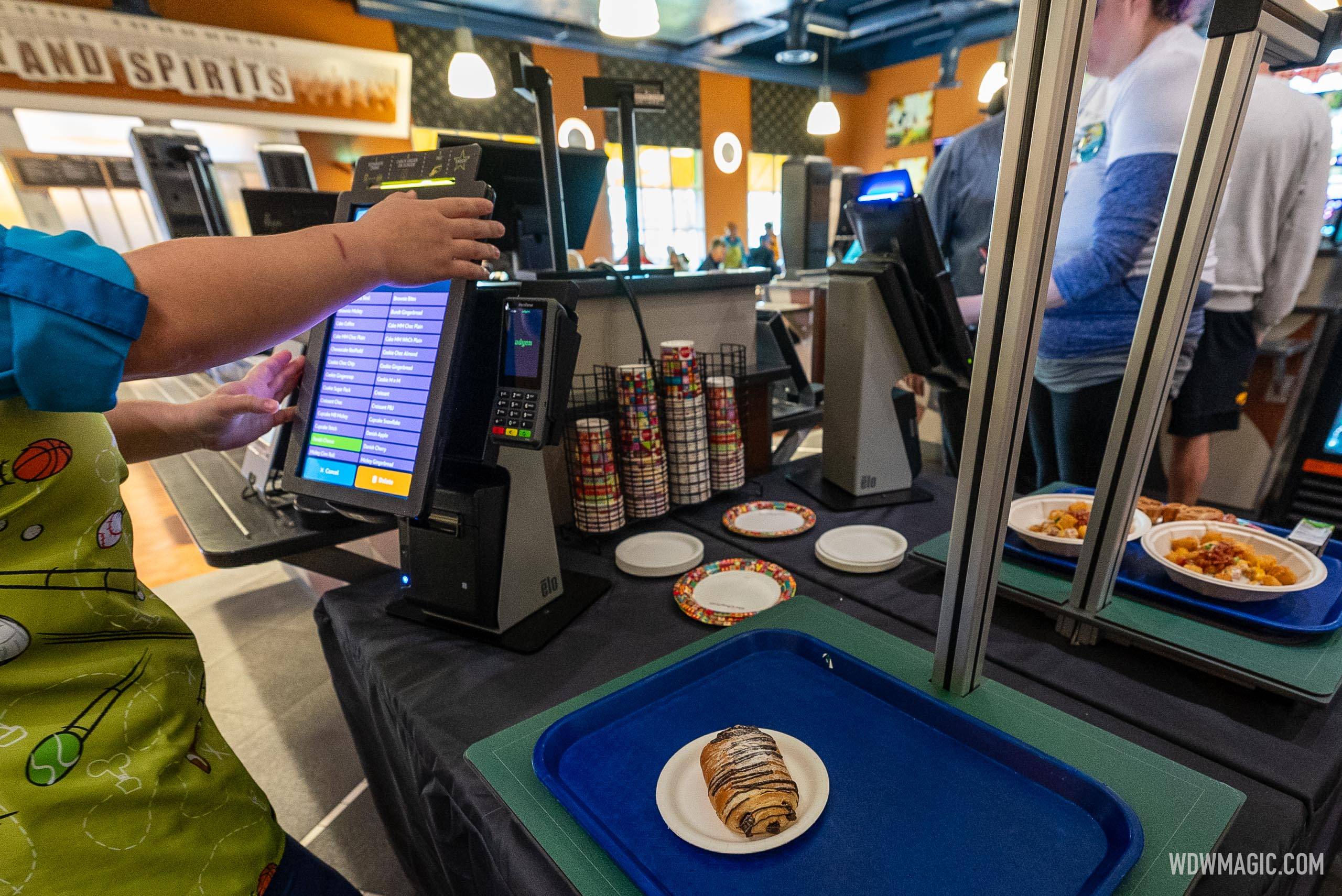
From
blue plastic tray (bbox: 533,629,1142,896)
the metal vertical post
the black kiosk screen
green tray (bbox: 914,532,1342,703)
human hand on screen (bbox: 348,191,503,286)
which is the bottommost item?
blue plastic tray (bbox: 533,629,1142,896)

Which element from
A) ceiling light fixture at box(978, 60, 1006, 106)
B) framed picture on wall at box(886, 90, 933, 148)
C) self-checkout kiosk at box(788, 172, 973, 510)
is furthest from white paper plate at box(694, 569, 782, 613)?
framed picture on wall at box(886, 90, 933, 148)

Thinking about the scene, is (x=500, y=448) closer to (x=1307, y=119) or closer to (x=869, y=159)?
(x=1307, y=119)

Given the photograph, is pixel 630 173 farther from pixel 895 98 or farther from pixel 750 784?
pixel 895 98

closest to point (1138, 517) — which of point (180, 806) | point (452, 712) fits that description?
point (452, 712)

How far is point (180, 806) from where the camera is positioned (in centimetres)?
58

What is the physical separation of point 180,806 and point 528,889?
1.10ft

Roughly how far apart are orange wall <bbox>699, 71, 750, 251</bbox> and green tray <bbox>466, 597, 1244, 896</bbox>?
8.87 meters

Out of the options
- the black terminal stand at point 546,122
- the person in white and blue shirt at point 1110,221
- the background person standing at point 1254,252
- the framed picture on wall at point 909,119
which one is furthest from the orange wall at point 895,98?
the black terminal stand at point 546,122

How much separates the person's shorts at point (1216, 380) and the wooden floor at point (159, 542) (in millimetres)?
3569

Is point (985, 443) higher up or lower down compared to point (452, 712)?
higher up

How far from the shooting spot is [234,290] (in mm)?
515

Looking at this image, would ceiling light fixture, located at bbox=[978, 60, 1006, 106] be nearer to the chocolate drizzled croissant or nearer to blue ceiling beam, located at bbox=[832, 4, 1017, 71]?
blue ceiling beam, located at bbox=[832, 4, 1017, 71]

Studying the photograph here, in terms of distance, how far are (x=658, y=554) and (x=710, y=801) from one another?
55 centimetres

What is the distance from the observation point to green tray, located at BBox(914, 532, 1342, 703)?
65cm
